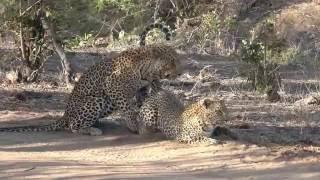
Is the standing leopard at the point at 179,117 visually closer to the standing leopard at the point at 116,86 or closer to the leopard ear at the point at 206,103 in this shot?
the leopard ear at the point at 206,103

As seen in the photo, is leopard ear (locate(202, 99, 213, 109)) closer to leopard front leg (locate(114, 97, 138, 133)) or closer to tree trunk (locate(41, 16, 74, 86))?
leopard front leg (locate(114, 97, 138, 133))

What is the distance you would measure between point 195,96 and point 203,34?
2.46 meters

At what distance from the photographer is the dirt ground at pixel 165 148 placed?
7.38 m

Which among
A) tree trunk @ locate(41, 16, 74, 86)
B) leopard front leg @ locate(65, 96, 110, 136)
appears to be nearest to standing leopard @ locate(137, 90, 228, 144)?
leopard front leg @ locate(65, 96, 110, 136)

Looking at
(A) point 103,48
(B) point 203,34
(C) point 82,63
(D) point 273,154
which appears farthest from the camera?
(A) point 103,48

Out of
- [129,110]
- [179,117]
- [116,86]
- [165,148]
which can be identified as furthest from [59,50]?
[165,148]

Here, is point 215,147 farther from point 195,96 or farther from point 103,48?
point 103,48

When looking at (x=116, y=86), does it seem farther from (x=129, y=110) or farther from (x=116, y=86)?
(x=129, y=110)

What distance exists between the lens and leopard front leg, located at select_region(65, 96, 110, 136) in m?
9.64

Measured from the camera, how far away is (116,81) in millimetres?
9719

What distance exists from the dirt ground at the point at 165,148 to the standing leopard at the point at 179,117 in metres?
0.14

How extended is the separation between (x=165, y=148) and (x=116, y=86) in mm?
1351

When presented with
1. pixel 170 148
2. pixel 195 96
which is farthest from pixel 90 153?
pixel 195 96

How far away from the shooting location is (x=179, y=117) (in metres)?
9.17
